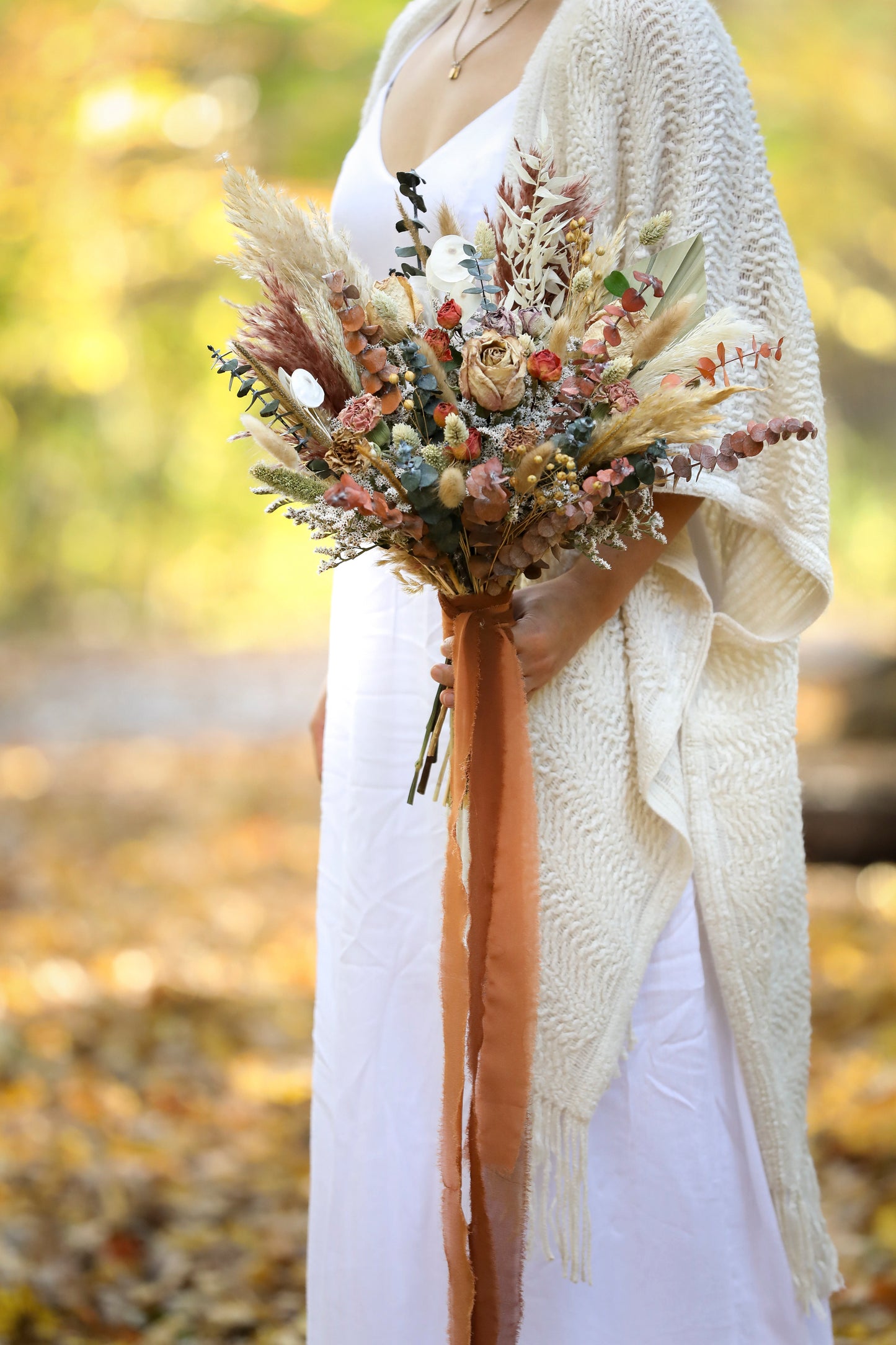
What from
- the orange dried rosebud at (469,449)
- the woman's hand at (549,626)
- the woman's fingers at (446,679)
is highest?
the orange dried rosebud at (469,449)

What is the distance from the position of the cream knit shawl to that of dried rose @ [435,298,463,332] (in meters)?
0.30

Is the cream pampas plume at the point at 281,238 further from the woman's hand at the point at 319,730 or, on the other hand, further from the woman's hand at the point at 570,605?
the woman's hand at the point at 319,730

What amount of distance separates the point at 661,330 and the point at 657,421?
0.08 m

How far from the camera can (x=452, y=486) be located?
1058 mm

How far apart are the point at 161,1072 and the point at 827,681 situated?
22.2ft

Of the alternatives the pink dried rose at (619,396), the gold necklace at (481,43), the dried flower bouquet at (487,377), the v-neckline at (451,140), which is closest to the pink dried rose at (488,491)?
the dried flower bouquet at (487,377)

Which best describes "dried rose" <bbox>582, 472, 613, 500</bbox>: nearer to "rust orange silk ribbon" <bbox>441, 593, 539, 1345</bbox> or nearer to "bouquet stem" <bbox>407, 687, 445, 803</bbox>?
"rust orange silk ribbon" <bbox>441, 593, 539, 1345</bbox>

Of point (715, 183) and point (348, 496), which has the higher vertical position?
point (715, 183)

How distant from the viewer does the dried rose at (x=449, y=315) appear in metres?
1.10

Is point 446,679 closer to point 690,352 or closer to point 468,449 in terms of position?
point 468,449

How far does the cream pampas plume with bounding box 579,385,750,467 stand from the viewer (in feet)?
3.50

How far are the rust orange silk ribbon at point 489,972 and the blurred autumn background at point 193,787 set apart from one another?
139 centimetres

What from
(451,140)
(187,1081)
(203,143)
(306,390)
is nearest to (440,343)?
(306,390)

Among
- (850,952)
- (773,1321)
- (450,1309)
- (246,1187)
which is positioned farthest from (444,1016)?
(850,952)
